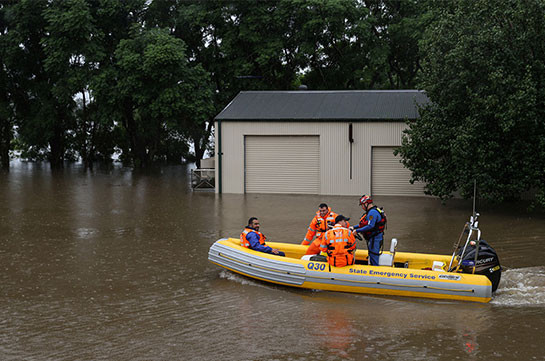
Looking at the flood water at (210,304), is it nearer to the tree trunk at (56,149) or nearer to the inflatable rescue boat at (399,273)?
the inflatable rescue boat at (399,273)

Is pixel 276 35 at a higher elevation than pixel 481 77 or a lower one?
higher

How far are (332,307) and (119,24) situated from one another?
3070 cm

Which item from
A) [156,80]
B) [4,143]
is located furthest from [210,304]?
[4,143]

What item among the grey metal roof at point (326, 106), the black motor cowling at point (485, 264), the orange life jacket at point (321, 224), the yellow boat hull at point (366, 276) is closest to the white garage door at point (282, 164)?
the grey metal roof at point (326, 106)

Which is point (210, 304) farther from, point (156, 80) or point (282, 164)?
point (156, 80)

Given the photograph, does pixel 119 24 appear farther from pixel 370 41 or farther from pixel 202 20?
pixel 370 41

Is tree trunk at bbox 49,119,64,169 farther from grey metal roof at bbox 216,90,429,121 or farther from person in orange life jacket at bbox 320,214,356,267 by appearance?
person in orange life jacket at bbox 320,214,356,267

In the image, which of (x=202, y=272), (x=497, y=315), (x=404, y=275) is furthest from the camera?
(x=202, y=272)

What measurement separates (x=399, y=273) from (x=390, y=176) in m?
15.1

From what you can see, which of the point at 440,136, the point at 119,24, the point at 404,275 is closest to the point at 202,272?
the point at 404,275

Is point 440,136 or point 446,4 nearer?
point 440,136

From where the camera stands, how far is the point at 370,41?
114 ft

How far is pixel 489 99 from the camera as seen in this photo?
18125 mm

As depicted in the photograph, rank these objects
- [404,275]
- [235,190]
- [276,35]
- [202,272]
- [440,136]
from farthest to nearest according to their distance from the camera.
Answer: [276,35] < [235,190] < [440,136] < [202,272] < [404,275]
